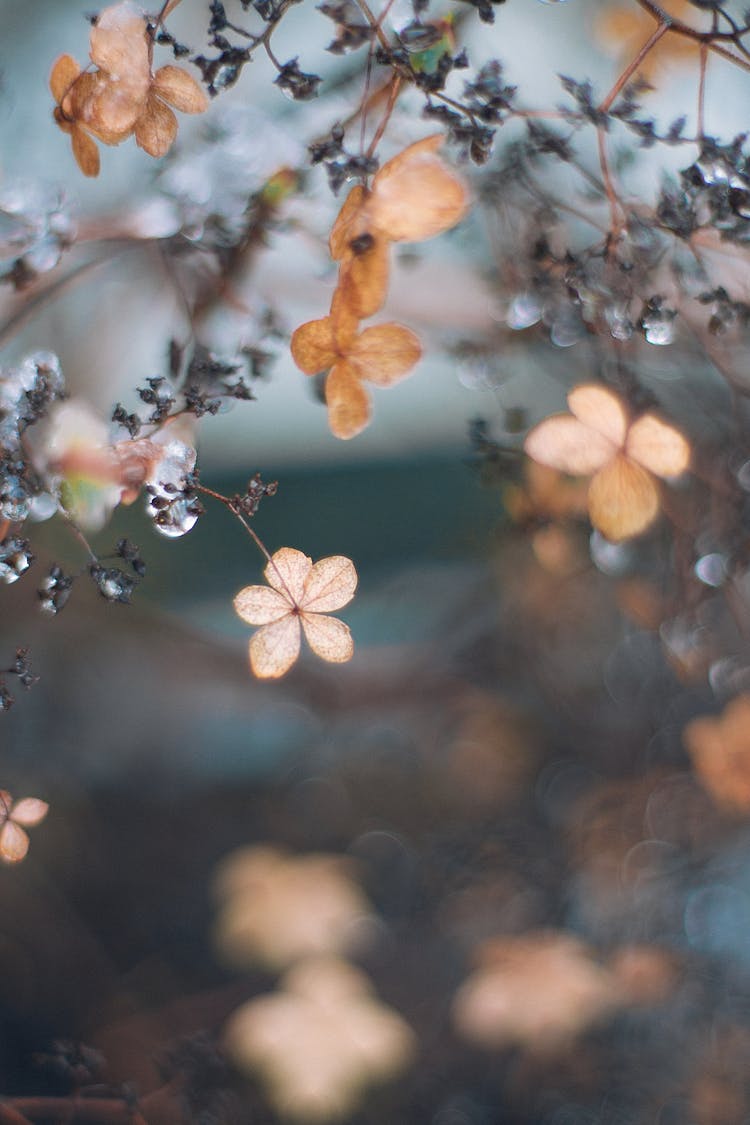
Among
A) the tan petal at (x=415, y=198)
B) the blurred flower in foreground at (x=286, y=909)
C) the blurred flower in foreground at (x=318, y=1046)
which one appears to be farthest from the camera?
the blurred flower in foreground at (x=286, y=909)

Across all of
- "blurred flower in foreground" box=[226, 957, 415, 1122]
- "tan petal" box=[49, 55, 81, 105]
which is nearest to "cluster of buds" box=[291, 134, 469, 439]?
"tan petal" box=[49, 55, 81, 105]

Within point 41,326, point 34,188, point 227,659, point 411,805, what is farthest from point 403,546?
point 34,188

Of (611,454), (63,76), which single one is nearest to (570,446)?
(611,454)

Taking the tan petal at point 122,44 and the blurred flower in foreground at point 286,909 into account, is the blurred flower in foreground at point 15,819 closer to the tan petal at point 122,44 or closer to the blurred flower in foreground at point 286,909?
the tan petal at point 122,44

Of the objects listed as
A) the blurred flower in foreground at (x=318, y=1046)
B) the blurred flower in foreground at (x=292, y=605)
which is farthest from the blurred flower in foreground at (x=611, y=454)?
the blurred flower in foreground at (x=318, y=1046)

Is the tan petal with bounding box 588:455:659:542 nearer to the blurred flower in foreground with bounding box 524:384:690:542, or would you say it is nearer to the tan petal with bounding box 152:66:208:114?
the blurred flower in foreground with bounding box 524:384:690:542

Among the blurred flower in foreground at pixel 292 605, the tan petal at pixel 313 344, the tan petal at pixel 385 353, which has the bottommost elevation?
the blurred flower in foreground at pixel 292 605

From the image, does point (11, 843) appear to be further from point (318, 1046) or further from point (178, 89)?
point (318, 1046)
